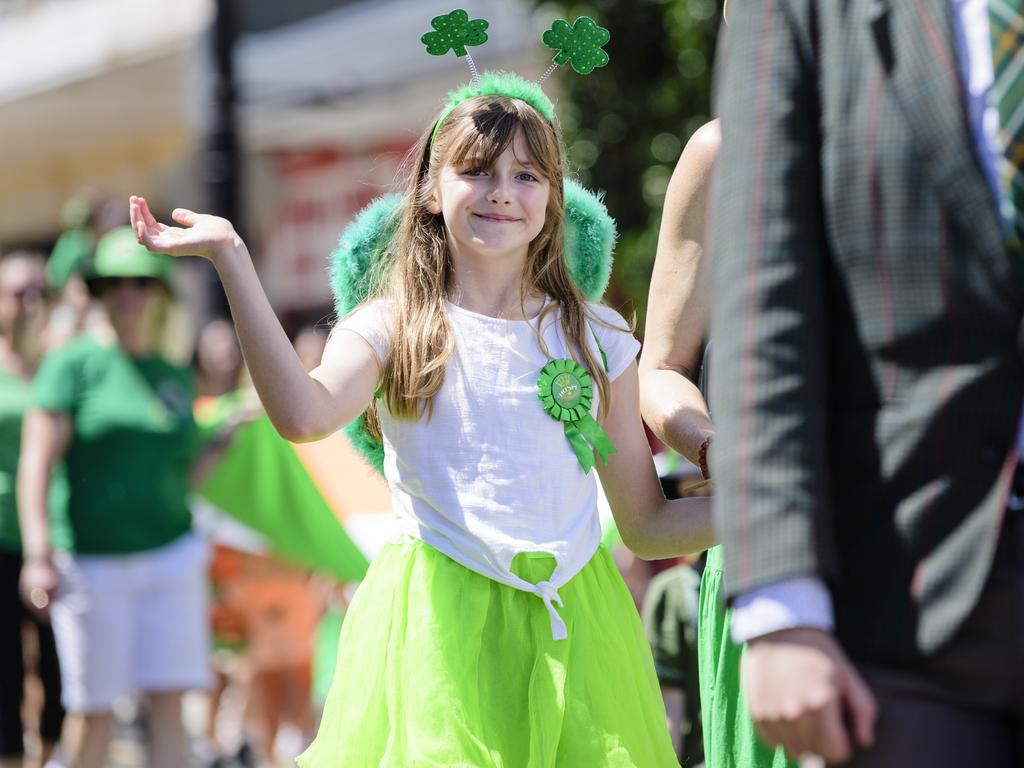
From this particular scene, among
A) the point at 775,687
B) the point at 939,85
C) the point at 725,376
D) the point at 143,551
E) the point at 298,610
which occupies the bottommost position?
the point at 298,610

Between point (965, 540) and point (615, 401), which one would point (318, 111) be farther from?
point (965, 540)

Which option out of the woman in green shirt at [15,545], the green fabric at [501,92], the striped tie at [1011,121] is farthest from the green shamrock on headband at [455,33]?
the woman in green shirt at [15,545]

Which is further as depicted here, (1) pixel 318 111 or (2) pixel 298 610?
(1) pixel 318 111

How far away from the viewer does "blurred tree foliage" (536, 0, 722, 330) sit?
877 cm

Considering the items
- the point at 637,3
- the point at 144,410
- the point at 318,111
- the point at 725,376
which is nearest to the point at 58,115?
the point at 318,111

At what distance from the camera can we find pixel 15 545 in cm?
622

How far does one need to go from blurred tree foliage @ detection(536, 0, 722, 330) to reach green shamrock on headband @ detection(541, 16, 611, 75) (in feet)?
16.5

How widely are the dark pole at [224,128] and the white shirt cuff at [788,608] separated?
7.32m

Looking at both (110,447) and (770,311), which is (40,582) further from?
(770,311)

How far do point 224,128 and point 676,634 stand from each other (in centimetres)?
534

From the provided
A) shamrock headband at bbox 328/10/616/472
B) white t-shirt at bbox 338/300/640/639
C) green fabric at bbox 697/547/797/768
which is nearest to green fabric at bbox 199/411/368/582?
shamrock headband at bbox 328/10/616/472

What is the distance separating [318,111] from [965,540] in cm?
1297

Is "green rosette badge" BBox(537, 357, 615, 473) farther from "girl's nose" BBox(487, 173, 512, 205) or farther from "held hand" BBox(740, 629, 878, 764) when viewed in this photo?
"held hand" BBox(740, 629, 878, 764)

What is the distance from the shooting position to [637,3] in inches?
350
